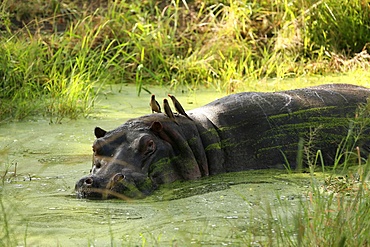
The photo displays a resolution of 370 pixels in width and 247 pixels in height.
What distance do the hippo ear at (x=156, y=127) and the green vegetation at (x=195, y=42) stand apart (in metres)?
3.12

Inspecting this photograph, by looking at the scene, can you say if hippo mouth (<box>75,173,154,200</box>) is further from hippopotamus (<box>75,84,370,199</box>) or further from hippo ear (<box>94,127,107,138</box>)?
hippo ear (<box>94,127,107,138</box>)

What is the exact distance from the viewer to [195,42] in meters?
9.80

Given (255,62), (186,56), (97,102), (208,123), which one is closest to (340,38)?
(255,62)

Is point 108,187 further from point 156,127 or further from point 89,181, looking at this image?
point 156,127

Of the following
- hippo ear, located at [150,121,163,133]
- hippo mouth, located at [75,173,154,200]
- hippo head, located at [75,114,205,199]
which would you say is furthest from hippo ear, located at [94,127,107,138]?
hippo mouth, located at [75,173,154,200]

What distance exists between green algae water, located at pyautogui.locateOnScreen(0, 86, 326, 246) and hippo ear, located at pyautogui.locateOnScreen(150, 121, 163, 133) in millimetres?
354

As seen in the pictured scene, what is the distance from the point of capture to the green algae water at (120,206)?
137 inches

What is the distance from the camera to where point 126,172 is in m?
4.55

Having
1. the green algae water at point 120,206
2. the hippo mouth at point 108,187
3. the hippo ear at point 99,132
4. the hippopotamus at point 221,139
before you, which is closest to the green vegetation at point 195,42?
the green algae water at point 120,206

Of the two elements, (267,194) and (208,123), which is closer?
(267,194)

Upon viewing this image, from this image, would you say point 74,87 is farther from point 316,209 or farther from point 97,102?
point 316,209

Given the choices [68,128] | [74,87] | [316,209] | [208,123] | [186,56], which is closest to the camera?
[316,209]

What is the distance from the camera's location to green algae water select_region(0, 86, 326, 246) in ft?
11.4

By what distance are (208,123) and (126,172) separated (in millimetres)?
872
